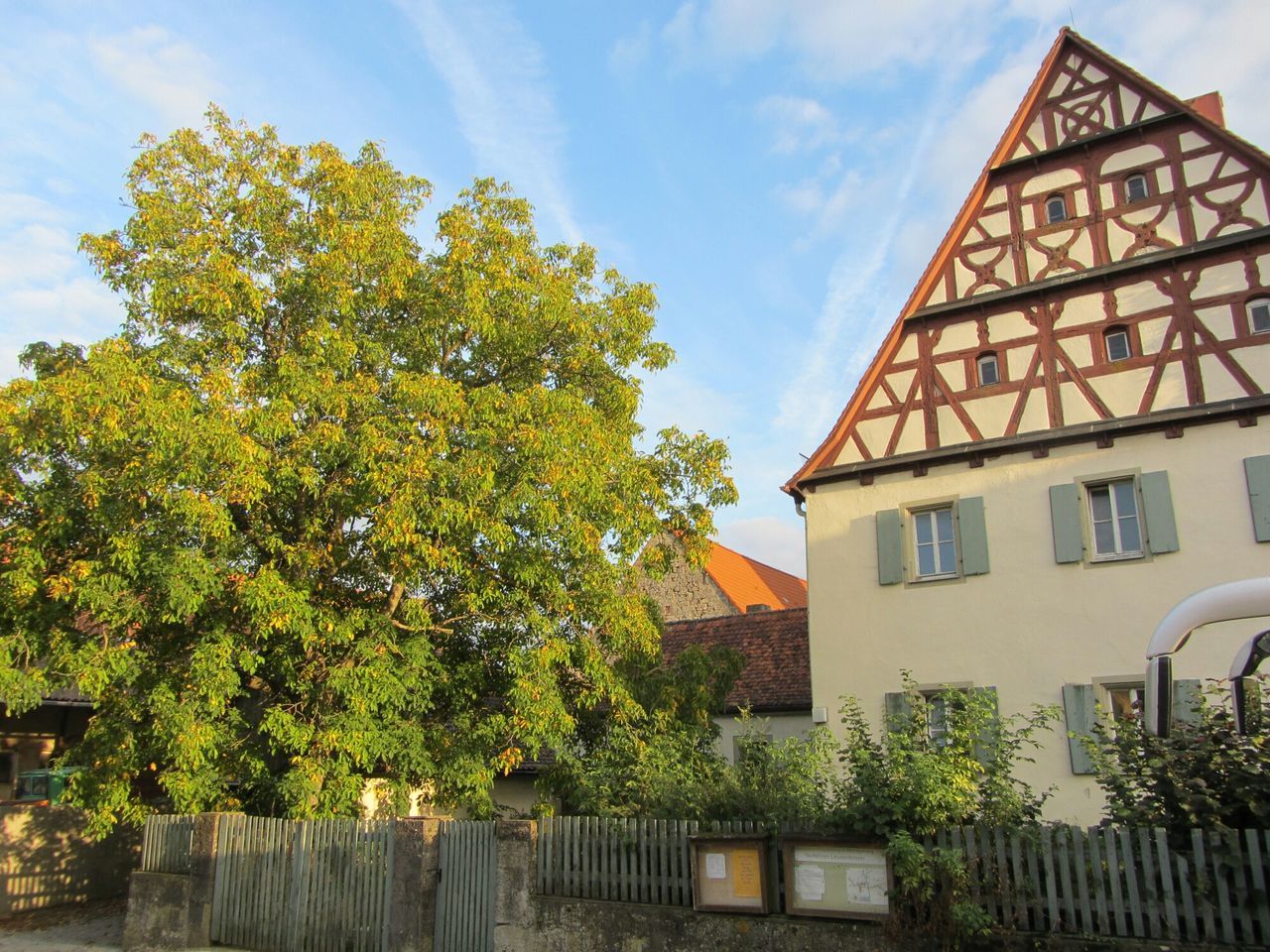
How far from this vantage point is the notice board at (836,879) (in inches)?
349

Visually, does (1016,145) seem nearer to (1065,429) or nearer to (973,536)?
(1065,429)

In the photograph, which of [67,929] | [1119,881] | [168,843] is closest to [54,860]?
[67,929]

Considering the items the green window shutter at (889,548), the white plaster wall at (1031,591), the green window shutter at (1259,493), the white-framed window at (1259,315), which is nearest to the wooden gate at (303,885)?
the white plaster wall at (1031,591)

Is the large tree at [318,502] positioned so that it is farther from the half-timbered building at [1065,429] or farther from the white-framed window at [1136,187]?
the white-framed window at [1136,187]

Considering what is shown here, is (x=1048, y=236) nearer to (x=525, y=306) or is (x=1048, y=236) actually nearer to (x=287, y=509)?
(x=525, y=306)

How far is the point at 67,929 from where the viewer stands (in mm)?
15320

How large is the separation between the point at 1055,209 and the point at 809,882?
1148cm

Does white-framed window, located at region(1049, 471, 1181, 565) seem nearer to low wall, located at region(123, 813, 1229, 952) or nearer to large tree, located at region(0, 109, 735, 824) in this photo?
large tree, located at region(0, 109, 735, 824)

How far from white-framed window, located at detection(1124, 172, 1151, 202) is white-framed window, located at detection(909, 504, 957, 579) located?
535 centimetres

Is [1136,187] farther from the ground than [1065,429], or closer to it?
farther from the ground

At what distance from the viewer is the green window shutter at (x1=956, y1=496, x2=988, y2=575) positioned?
14883 millimetres

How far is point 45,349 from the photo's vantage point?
1479cm

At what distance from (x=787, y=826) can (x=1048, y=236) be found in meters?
10.6

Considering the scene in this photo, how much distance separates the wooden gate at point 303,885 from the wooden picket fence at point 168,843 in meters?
0.68
